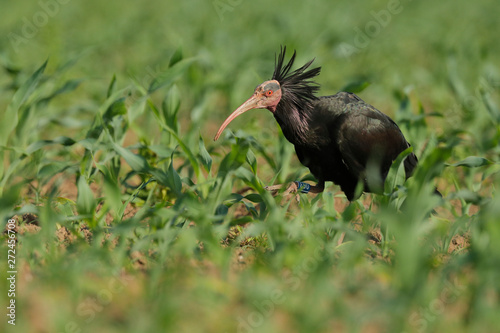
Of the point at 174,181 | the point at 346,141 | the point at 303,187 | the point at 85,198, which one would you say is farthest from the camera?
the point at 303,187

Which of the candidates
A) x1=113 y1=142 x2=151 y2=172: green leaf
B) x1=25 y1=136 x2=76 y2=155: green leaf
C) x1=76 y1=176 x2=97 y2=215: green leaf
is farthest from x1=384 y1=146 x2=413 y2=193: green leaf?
x1=25 y1=136 x2=76 y2=155: green leaf

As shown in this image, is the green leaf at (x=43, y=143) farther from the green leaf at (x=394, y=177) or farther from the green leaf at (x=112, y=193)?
the green leaf at (x=394, y=177)

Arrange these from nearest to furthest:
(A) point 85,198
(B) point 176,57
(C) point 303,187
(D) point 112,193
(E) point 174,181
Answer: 1. (A) point 85,198
2. (D) point 112,193
3. (E) point 174,181
4. (C) point 303,187
5. (B) point 176,57

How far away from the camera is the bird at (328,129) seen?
179 inches

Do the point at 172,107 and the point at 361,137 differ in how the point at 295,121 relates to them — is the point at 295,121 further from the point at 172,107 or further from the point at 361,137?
the point at 172,107

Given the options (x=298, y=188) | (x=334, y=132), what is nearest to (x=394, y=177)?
(x=334, y=132)

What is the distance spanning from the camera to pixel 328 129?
4617 mm

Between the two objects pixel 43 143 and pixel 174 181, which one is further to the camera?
pixel 43 143

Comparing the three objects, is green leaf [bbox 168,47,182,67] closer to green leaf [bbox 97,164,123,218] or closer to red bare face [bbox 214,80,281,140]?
red bare face [bbox 214,80,281,140]

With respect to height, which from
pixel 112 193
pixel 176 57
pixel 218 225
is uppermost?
pixel 176 57

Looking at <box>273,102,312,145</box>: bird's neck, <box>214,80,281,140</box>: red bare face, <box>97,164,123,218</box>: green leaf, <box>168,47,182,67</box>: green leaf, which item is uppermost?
<box>168,47,182,67</box>: green leaf

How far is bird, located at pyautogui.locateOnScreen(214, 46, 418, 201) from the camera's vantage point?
15.0ft

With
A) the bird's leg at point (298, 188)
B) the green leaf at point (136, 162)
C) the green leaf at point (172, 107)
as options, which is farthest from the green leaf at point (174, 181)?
the green leaf at point (172, 107)

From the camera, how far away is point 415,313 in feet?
9.39
